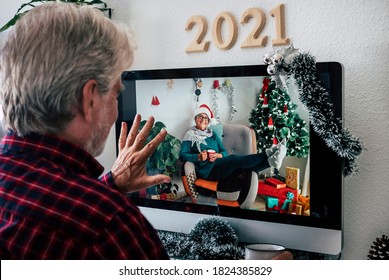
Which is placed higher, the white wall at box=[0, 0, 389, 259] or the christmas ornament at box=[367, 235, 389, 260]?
the white wall at box=[0, 0, 389, 259]

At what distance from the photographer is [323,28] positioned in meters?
1.86

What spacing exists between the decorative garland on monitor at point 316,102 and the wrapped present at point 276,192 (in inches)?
8.3

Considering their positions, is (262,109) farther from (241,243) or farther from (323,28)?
(241,243)

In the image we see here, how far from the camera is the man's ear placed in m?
0.99

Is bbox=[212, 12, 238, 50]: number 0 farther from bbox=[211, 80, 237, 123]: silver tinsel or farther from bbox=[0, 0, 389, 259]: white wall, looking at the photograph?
bbox=[211, 80, 237, 123]: silver tinsel

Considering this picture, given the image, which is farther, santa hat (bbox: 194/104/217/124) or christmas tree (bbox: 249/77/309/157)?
santa hat (bbox: 194/104/217/124)

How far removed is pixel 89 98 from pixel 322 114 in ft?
3.09

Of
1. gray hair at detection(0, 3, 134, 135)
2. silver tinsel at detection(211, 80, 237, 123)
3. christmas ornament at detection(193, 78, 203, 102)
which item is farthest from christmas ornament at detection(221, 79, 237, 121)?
gray hair at detection(0, 3, 134, 135)

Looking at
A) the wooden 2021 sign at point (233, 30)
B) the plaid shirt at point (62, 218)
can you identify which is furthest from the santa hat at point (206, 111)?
the plaid shirt at point (62, 218)

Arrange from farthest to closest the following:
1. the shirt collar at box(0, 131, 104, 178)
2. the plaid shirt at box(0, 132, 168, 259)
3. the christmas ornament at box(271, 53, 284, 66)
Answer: the christmas ornament at box(271, 53, 284, 66), the shirt collar at box(0, 131, 104, 178), the plaid shirt at box(0, 132, 168, 259)

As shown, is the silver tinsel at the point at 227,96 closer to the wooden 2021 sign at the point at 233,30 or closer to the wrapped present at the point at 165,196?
the wooden 2021 sign at the point at 233,30

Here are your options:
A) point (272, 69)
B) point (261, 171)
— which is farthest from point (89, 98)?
point (261, 171)

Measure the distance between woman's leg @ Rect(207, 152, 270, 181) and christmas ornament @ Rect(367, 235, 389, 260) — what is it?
→ 1.48 feet
